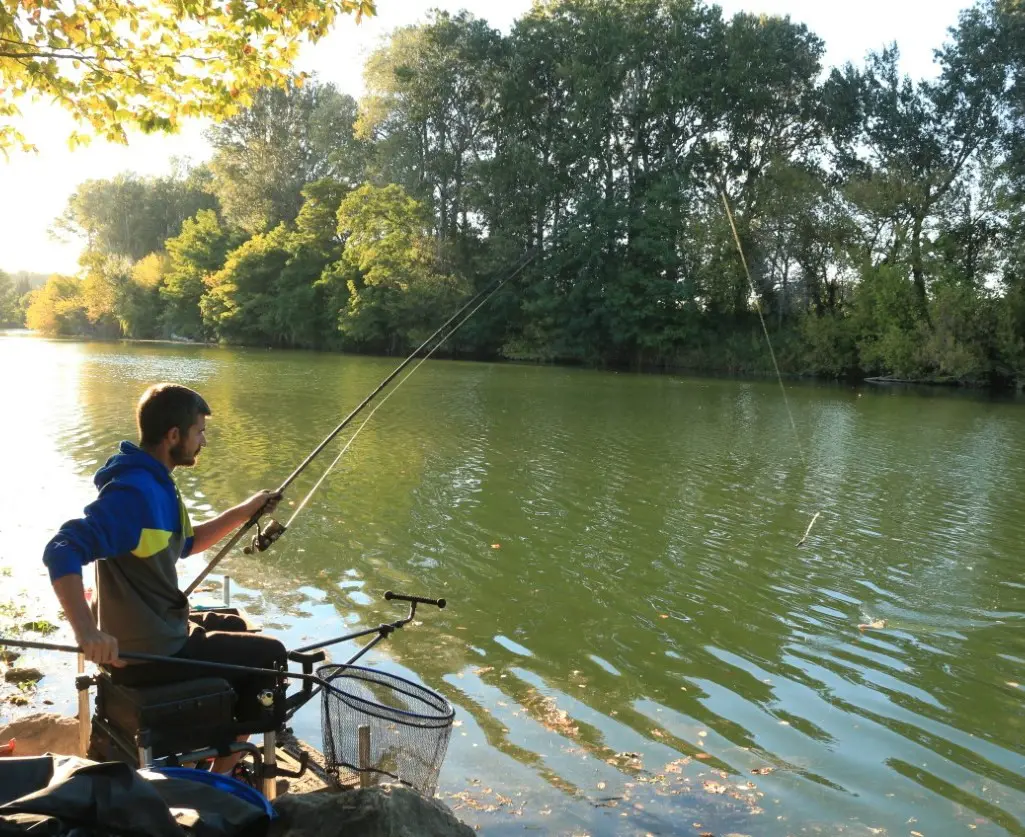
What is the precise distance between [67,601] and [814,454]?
15708 millimetres

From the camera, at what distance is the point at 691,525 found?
1098 cm

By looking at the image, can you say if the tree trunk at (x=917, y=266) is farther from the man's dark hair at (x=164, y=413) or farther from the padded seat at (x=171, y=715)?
the padded seat at (x=171, y=715)

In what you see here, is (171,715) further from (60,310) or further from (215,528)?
(60,310)

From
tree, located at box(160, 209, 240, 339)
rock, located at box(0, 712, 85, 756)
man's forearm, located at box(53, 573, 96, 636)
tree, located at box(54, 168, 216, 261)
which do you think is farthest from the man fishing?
tree, located at box(54, 168, 216, 261)

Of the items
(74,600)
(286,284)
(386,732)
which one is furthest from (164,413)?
(286,284)

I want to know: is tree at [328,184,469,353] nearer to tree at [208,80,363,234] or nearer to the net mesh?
tree at [208,80,363,234]

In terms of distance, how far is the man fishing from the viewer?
2.97m

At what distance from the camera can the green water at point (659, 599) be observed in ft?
15.9

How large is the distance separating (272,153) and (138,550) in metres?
65.3

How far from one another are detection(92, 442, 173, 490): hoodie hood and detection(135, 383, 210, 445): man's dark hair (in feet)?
0.24

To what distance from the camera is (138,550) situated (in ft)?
10.5

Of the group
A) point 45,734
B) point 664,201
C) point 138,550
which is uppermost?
point 664,201

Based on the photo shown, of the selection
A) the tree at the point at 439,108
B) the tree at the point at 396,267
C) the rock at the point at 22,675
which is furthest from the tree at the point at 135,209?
the rock at the point at 22,675

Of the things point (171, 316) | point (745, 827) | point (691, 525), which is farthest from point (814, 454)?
point (171, 316)
